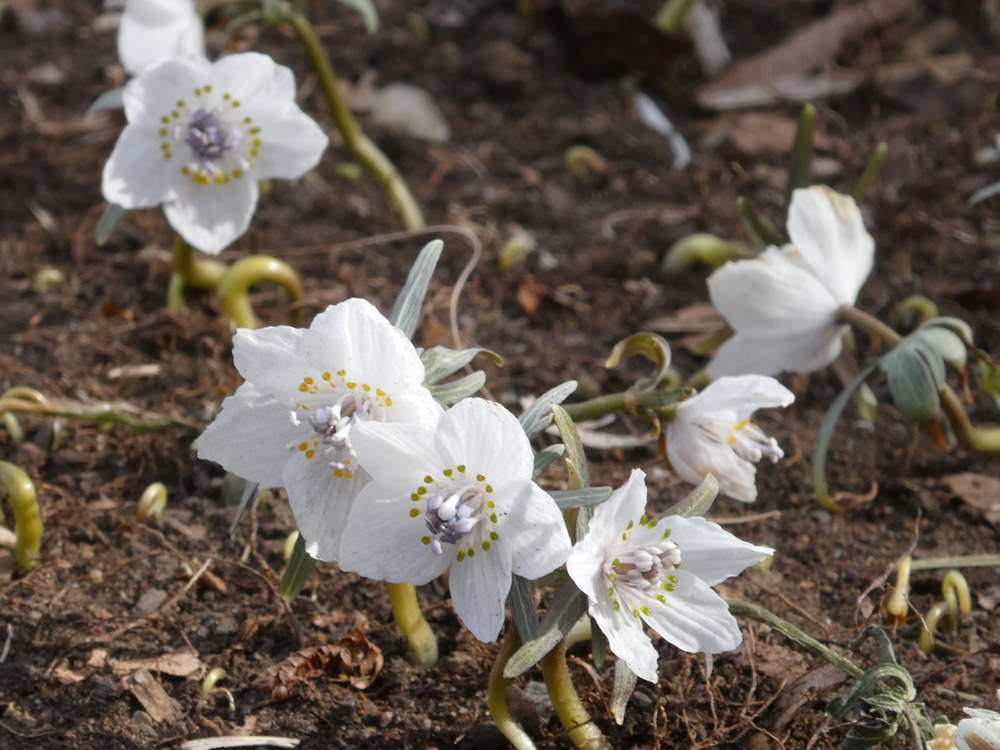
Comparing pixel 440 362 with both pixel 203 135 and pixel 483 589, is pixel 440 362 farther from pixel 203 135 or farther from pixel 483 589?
pixel 203 135

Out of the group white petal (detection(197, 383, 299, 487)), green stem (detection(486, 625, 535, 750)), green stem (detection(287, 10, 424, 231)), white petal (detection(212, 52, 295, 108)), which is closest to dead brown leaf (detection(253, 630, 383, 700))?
green stem (detection(486, 625, 535, 750))

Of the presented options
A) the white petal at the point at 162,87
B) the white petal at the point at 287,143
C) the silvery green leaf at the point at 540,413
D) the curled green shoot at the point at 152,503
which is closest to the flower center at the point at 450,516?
the silvery green leaf at the point at 540,413

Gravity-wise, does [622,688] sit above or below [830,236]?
below

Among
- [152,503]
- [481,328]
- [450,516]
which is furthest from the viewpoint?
[481,328]

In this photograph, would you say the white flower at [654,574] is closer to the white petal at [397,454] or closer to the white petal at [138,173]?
the white petal at [397,454]

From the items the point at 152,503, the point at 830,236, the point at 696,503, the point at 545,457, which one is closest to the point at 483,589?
the point at 545,457

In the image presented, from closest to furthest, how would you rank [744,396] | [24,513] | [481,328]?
1. [744,396]
2. [24,513]
3. [481,328]

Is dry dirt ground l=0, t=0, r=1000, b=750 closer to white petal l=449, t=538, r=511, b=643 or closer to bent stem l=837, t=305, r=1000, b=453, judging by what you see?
bent stem l=837, t=305, r=1000, b=453

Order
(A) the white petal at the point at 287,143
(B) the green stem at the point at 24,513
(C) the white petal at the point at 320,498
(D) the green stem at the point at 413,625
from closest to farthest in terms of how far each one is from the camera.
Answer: (C) the white petal at the point at 320,498 < (D) the green stem at the point at 413,625 < (B) the green stem at the point at 24,513 < (A) the white petal at the point at 287,143
